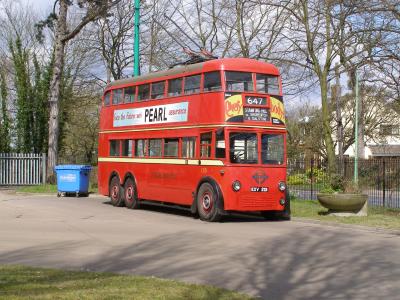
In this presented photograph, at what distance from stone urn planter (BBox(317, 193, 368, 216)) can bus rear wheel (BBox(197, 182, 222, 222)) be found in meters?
3.26

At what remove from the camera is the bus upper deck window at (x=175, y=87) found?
60.8 ft

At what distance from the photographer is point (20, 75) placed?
124ft

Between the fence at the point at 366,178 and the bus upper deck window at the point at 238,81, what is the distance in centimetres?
658

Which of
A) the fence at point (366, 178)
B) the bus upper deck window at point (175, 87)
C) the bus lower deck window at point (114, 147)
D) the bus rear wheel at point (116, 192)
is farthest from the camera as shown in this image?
the fence at point (366, 178)

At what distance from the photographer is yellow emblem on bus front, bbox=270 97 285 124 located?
1736 cm

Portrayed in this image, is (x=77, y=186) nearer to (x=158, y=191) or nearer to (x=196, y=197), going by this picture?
(x=158, y=191)

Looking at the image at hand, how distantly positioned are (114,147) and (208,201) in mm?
6191

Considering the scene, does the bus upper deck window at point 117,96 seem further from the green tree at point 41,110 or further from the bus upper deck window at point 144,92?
the green tree at point 41,110

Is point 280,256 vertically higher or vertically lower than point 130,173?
lower

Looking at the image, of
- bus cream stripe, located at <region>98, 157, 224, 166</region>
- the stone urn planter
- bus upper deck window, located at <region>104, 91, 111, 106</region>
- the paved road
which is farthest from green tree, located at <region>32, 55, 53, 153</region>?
the stone urn planter

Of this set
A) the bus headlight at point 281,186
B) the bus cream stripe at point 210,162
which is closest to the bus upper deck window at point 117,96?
the bus cream stripe at point 210,162

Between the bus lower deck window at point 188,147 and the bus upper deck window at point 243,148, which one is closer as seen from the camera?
the bus upper deck window at point 243,148

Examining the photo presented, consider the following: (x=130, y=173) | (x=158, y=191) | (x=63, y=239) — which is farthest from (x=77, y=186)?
(x=63, y=239)

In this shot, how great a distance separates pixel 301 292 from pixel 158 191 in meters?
11.5
